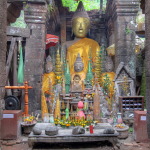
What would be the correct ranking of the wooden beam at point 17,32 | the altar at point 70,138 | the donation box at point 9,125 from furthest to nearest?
the wooden beam at point 17,32 < the donation box at point 9,125 < the altar at point 70,138

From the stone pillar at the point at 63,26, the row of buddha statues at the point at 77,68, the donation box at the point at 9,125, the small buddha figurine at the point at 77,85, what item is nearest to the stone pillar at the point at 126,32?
the row of buddha statues at the point at 77,68

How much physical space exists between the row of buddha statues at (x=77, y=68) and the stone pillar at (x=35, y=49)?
0.49 m

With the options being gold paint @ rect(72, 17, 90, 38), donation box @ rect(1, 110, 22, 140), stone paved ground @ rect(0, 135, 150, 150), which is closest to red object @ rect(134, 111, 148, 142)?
stone paved ground @ rect(0, 135, 150, 150)

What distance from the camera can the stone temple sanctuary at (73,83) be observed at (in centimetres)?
622

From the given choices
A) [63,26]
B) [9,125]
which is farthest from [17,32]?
[63,26]

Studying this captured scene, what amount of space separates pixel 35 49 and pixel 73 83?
2793 millimetres

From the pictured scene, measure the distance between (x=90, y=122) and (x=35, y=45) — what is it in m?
4.82

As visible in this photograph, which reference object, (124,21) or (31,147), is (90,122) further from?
(124,21)

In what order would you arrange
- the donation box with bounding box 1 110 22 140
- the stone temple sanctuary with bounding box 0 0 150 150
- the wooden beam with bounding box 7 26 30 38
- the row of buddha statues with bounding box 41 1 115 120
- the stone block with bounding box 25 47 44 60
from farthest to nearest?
the row of buddha statues with bounding box 41 1 115 120, the stone block with bounding box 25 47 44 60, the wooden beam with bounding box 7 26 30 38, the donation box with bounding box 1 110 22 140, the stone temple sanctuary with bounding box 0 0 150 150

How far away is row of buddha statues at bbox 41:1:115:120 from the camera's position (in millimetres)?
11094

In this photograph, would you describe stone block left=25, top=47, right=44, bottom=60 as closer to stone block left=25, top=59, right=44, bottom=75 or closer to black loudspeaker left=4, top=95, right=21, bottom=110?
stone block left=25, top=59, right=44, bottom=75

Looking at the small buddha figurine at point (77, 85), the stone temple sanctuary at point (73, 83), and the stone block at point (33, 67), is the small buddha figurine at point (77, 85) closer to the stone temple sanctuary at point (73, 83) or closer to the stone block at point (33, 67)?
the stone temple sanctuary at point (73, 83)

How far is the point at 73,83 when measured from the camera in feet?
38.0

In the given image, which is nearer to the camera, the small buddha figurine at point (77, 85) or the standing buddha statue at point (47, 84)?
the standing buddha statue at point (47, 84)
